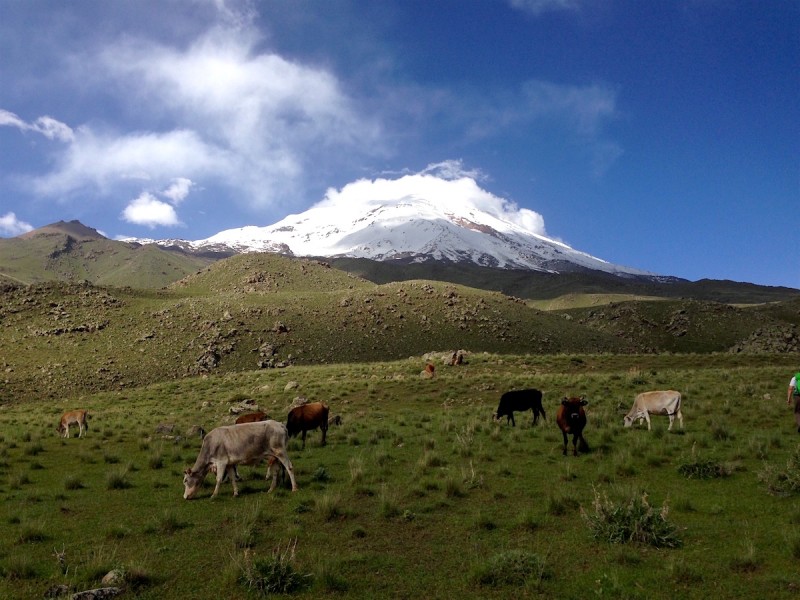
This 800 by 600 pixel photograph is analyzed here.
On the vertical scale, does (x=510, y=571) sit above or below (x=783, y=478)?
below

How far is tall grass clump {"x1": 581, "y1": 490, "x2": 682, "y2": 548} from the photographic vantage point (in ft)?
26.6

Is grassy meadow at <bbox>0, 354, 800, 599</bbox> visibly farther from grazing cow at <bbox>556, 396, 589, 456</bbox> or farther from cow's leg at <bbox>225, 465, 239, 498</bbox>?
grazing cow at <bbox>556, 396, 589, 456</bbox>

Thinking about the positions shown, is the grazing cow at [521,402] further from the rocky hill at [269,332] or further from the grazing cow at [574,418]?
the rocky hill at [269,332]

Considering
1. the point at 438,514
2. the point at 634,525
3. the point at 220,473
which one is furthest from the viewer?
the point at 220,473

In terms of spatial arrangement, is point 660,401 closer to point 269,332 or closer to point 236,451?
point 236,451

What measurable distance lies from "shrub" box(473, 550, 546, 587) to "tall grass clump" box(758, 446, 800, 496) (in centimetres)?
621

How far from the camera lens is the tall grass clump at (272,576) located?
6953 millimetres

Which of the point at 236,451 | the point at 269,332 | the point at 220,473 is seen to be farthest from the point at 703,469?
the point at 269,332

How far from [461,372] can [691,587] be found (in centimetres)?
3057

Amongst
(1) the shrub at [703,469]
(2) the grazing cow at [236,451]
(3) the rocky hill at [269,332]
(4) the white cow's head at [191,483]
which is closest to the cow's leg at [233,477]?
(2) the grazing cow at [236,451]

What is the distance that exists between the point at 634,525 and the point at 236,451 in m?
8.59

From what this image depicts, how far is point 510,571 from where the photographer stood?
7.07m

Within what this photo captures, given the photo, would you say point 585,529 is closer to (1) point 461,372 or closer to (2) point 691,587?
(2) point 691,587

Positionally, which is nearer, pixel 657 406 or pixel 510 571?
pixel 510 571
